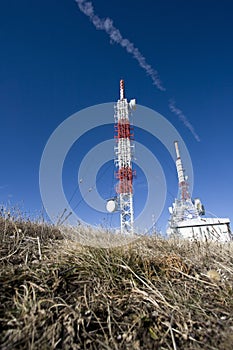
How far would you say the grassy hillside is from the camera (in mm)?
1197

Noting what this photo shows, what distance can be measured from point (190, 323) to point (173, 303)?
0.57 ft

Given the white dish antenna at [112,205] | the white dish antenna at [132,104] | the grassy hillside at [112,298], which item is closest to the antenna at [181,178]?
the white dish antenna at [132,104]

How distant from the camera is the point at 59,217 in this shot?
3.32 m

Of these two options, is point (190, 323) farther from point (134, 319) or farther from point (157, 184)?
point (157, 184)

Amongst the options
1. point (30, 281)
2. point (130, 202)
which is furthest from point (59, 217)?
point (130, 202)

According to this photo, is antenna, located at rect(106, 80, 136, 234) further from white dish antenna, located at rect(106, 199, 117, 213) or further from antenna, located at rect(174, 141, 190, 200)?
antenna, located at rect(174, 141, 190, 200)

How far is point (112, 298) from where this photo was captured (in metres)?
1.53

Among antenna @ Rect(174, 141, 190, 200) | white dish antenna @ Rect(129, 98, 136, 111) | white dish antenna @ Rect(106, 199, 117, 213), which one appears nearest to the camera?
white dish antenna @ Rect(106, 199, 117, 213)

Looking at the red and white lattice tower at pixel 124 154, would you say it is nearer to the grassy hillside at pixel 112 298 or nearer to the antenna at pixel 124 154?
the antenna at pixel 124 154

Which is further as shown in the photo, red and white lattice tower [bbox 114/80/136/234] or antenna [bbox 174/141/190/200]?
antenna [bbox 174/141/190/200]

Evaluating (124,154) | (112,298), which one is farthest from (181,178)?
(112,298)

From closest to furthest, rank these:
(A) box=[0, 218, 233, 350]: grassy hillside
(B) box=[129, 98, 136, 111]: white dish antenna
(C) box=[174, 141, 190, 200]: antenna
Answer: (A) box=[0, 218, 233, 350]: grassy hillside, (B) box=[129, 98, 136, 111]: white dish antenna, (C) box=[174, 141, 190, 200]: antenna

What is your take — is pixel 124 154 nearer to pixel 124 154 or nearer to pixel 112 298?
pixel 124 154

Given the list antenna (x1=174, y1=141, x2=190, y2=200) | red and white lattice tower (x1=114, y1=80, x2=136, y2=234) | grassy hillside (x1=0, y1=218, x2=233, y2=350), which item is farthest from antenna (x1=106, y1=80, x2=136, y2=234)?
grassy hillside (x1=0, y1=218, x2=233, y2=350)
